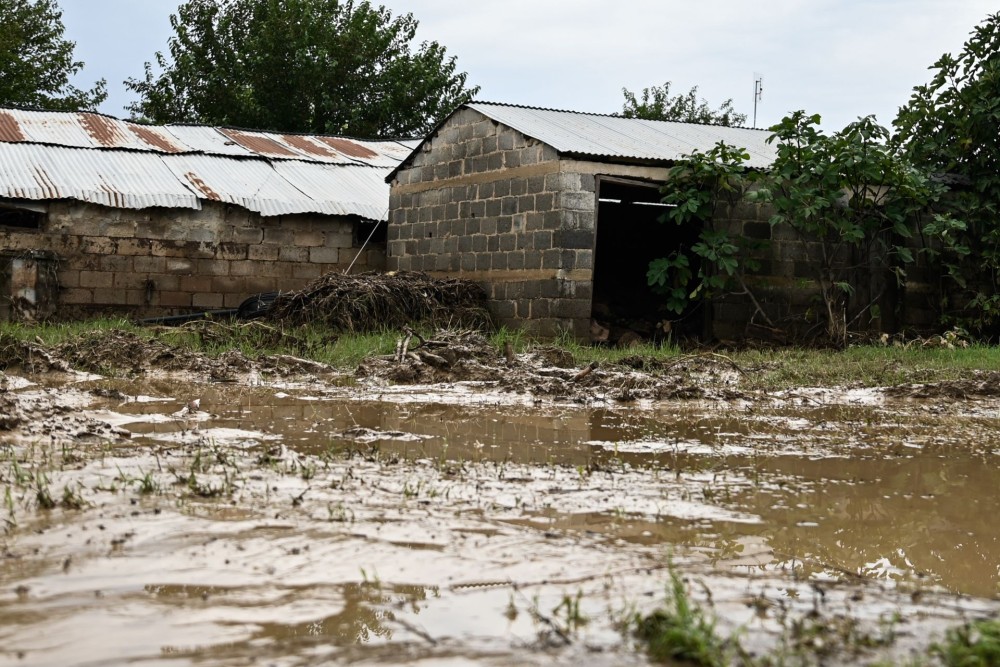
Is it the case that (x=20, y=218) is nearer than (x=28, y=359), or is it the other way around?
(x=28, y=359)

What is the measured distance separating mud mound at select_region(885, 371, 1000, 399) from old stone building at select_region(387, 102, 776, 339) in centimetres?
428

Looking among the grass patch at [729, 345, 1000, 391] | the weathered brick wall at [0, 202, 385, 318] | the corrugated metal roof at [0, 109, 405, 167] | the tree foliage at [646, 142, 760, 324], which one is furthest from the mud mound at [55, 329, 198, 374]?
the corrugated metal roof at [0, 109, 405, 167]

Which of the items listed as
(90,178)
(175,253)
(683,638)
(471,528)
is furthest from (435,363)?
(90,178)

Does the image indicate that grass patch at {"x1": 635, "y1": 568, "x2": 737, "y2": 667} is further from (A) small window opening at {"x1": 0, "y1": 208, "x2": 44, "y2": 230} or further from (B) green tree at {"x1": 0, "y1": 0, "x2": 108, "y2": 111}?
(B) green tree at {"x1": 0, "y1": 0, "x2": 108, "y2": 111}

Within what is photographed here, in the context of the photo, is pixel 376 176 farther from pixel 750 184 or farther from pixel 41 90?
pixel 41 90

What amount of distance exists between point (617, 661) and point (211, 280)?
12785mm

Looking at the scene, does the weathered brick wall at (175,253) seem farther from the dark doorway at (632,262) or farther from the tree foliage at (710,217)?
the tree foliage at (710,217)

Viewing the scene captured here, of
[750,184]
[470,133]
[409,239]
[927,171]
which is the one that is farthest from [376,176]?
[927,171]

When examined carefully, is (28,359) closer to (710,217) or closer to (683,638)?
(683,638)

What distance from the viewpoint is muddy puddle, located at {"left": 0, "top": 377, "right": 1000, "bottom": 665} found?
2.37m

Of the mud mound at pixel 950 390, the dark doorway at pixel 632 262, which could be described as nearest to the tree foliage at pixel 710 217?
the dark doorway at pixel 632 262

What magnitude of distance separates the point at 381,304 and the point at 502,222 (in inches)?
70.4

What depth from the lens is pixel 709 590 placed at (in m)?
2.69

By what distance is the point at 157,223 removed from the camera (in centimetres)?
1396
